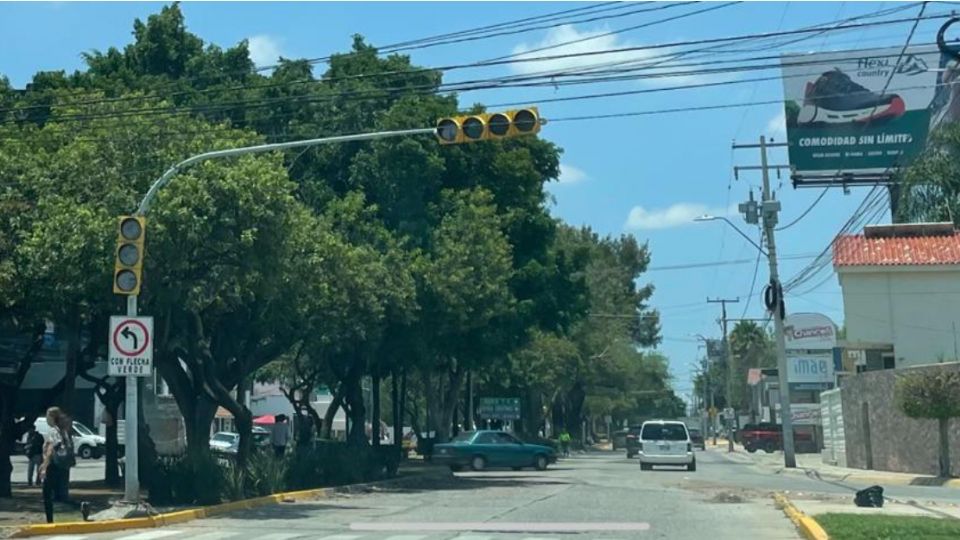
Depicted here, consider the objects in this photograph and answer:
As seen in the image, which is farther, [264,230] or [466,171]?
[466,171]

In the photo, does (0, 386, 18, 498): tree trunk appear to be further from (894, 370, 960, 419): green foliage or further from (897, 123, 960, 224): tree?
(894, 370, 960, 419): green foliage

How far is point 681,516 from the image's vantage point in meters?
23.4

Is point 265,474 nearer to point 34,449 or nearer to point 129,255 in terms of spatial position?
point 34,449

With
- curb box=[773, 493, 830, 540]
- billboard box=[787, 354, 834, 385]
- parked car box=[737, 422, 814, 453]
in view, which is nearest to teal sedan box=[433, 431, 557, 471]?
billboard box=[787, 354, 834, 385]

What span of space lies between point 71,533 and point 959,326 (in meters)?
42.8

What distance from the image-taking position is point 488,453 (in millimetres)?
47469

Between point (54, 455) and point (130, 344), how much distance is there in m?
2.36

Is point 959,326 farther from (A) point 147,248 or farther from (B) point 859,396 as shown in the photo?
(A) point 147,248

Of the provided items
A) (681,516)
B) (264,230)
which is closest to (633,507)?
(681,516)

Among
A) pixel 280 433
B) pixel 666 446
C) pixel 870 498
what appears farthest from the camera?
pixel 666 446

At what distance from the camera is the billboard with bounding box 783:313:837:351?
64625mm

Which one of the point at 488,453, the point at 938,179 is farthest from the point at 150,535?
the point at 488,453

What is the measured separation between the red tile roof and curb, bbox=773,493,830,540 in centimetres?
3004

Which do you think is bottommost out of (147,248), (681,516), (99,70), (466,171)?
(681,516)
